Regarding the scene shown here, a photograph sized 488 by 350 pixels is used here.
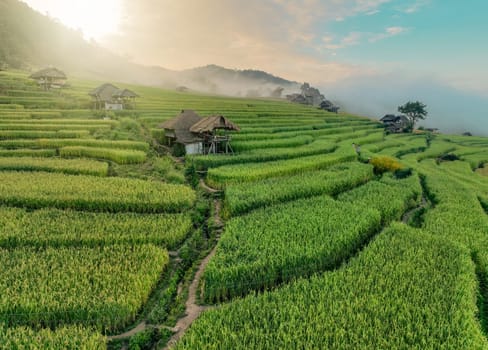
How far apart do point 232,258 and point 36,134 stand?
24.9 meters

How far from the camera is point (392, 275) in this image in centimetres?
927

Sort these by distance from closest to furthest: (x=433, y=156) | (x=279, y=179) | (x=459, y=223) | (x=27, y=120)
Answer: (x=459, y=223)
(x=279, y=179)
(x=27, y=120)
(x=433, y=156)

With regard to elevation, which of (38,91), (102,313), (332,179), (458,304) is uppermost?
(38,91)

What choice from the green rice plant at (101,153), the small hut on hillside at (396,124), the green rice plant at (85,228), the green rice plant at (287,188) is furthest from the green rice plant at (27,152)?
the small hut on hillside at (396,124)

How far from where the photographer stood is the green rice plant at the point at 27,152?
21.2m

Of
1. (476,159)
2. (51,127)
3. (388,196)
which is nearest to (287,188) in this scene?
(388,196)

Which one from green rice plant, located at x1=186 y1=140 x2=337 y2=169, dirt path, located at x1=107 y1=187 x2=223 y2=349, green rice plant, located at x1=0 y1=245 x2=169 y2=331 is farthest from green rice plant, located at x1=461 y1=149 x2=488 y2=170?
green rice plant, located at x1=0 y1=245 x2=169 y2=331

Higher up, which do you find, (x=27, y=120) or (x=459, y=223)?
(x=27, y=120)

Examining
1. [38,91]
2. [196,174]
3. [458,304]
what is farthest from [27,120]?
[458,304]

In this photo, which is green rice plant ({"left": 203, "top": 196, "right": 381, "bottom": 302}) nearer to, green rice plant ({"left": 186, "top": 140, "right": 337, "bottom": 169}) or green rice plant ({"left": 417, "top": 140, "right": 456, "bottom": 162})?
green rice plant ({"left": 186, "top": 140, "right": 337, "bottom": 169})

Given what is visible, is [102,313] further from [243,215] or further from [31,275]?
[243,215]

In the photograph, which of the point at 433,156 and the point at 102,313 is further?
the point at 433,156

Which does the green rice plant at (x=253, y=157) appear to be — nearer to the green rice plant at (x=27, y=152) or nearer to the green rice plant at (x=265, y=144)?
the green rice plant at (x=265, y=144)

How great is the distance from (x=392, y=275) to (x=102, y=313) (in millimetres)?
8588
